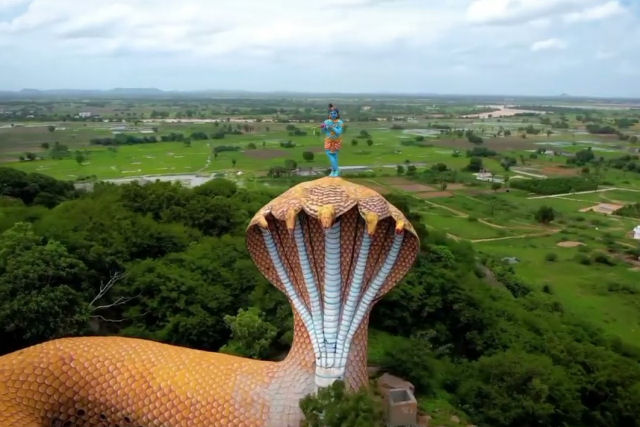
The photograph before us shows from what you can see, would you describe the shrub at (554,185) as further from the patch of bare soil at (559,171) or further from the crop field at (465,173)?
the patch of bare soil at (559,171)

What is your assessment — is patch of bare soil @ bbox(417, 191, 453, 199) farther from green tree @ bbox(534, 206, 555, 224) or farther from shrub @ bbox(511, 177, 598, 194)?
green tree @ bbox(534, 206, 555, 224)

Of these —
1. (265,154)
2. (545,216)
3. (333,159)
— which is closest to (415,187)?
(545,216)

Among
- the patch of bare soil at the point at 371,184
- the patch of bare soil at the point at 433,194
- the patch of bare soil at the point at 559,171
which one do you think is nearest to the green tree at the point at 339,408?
the patch of bare soil at the point at 371,184

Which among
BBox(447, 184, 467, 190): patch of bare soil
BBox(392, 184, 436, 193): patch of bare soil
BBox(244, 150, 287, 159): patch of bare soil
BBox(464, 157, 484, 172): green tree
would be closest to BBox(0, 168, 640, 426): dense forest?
BBox(392, 184, 436, 193): patch of bare soil

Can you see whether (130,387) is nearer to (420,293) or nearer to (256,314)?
(256,314)

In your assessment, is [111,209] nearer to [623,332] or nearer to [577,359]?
[577,359]
